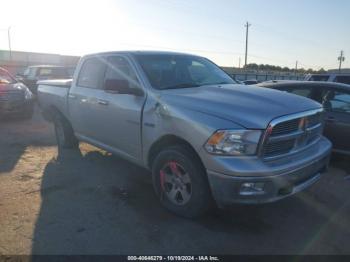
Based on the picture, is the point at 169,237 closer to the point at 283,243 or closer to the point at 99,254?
the point at 99,254

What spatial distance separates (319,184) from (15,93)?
8.71 metres

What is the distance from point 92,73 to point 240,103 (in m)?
2.92

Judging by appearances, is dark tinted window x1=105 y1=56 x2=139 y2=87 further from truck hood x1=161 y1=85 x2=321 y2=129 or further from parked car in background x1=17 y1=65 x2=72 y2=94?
parked car in background x1=17 y1=65 x2=72 y2=94

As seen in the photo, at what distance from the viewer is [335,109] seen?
20.5 ft

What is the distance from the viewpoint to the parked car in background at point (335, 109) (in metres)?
6.04

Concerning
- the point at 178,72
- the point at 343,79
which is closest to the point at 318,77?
the point at 343,79

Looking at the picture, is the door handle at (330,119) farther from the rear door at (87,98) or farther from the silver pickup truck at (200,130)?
the rear door at (87,98)

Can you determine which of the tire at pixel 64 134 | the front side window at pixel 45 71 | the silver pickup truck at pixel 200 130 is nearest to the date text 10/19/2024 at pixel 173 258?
the silver pickup truck at pixel 200 130

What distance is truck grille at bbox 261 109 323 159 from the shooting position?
3570 millimetres

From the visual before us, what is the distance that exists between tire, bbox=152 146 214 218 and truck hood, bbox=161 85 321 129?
54 cm

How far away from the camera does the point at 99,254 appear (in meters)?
3.38

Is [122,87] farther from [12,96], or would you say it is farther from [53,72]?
[53,72]

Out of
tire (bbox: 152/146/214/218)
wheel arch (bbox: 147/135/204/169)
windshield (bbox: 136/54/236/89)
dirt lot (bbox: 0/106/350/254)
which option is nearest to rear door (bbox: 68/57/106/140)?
dirt lot (bbox: 0/106/350/254)

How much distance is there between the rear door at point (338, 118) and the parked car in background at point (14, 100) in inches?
326
